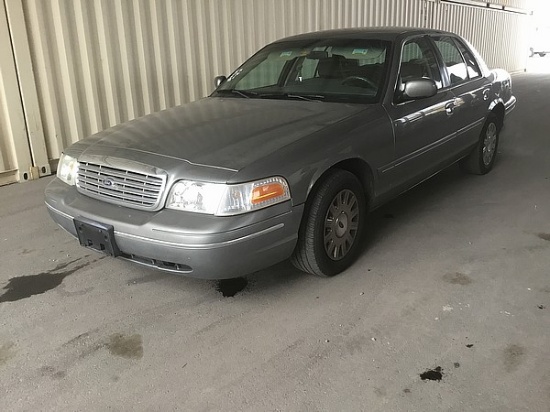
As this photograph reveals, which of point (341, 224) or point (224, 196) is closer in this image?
point (224, 196)

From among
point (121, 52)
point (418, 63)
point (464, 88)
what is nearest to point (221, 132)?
point (418, 63)

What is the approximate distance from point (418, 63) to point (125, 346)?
10.2 ft

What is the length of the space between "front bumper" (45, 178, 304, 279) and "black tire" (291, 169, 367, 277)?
18 centimetres

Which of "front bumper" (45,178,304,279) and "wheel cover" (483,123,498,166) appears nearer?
"front bumper" (45,178,304,279)

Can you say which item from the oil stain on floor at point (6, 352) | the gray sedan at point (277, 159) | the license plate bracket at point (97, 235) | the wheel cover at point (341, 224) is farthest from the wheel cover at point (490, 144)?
the oil stain on floor at point (6, 352)

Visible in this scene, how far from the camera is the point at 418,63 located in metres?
4.20

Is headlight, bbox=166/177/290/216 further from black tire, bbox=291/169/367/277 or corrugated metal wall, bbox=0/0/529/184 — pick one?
corrugated metal wall, bbox=0/0/529/184

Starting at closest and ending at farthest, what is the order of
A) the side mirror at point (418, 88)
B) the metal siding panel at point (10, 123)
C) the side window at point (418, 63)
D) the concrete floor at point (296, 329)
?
the concrete floor at point (296, 329) < the side mirror at point (418, 88) < the side window at point (418, 63) < the metal siding panel at point (10, 123)

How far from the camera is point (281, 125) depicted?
10.6 ft

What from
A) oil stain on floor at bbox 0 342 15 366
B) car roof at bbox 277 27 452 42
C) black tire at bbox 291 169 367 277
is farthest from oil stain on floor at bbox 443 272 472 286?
oil stain on floor at bbox 0 342 15 366

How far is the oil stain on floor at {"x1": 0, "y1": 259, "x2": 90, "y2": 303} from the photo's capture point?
3.29 meters

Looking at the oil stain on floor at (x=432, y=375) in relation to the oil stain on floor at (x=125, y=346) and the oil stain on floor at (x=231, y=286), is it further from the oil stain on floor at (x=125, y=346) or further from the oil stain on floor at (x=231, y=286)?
the oil stain on floor at (x=125, y=346)

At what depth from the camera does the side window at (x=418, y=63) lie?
394 cm

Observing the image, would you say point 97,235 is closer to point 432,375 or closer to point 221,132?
point 221,132
